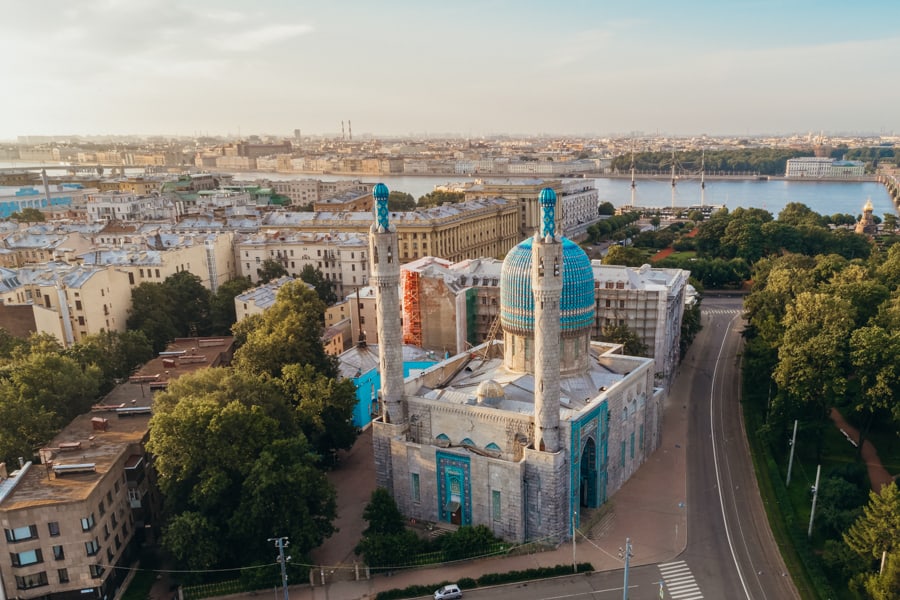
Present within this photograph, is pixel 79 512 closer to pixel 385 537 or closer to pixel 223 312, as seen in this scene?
pixel 385 537

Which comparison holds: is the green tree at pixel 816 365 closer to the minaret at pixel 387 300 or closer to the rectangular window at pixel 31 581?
the minaret at pixel 387 300

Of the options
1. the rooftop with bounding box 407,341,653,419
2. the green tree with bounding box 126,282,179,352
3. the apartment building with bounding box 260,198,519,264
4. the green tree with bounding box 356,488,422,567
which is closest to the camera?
the green tree with bounding box 356,488,422,567

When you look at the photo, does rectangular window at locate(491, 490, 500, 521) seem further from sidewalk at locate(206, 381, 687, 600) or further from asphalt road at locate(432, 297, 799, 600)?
asphalt road at locate(432, 297, 799, 600)

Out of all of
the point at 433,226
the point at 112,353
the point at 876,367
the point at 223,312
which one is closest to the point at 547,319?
the point at 876,367

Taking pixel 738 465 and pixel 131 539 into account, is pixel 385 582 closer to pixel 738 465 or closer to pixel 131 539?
pixel 131 539

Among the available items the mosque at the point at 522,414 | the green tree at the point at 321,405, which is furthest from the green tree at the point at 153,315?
the mosque at the point at 522,414

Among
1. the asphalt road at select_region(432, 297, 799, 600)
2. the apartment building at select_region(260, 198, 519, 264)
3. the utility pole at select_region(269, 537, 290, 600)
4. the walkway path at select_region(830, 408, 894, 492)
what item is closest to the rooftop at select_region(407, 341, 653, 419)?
the asphalt road at select_region(432, 297, 799, 600)
